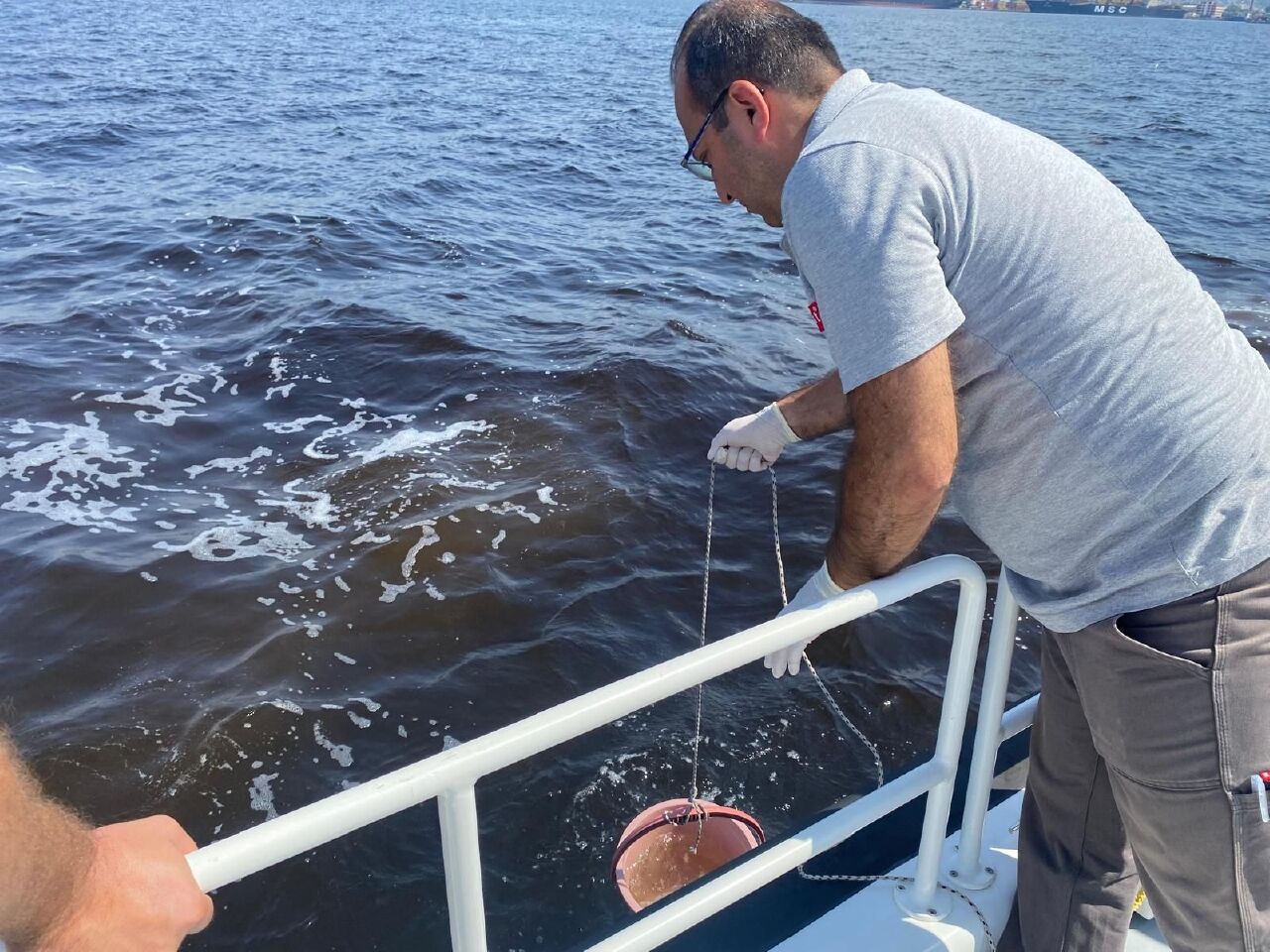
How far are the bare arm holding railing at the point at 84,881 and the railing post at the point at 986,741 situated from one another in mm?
1674

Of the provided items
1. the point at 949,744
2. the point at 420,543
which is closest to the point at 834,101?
the point at 949,744

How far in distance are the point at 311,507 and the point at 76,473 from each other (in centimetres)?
188

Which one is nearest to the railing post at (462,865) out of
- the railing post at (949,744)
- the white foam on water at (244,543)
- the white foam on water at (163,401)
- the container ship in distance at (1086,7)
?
the railing post at (949,744)

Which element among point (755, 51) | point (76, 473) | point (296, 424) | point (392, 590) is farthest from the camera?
point (296, 424)

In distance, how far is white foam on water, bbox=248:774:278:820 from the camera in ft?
14.7

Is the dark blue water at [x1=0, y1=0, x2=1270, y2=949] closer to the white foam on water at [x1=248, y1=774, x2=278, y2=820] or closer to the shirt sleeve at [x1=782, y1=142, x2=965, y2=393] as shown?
the white foam on water at [x1=248, y1=774, x2=278, y2=820]

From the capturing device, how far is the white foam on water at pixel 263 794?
447cm

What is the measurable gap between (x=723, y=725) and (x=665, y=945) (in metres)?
2.68

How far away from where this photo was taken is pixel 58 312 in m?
10.1

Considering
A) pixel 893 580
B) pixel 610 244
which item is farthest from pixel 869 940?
pixel 610 244

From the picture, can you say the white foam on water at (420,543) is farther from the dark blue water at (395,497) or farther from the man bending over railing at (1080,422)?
the man bending over railing at (1080,422)

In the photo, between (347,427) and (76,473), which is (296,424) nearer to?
(347,427)

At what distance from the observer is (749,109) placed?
82.6 inches

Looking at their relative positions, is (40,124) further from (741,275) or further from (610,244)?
(741,275)
